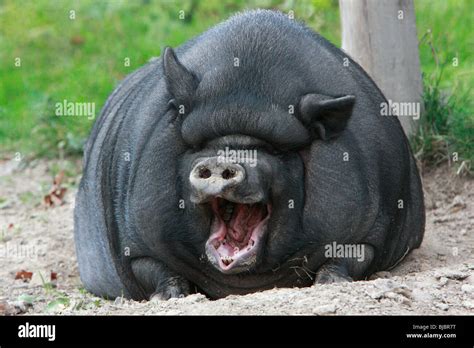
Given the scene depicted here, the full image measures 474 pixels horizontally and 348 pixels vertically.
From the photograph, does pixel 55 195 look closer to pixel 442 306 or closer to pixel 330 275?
pixel 330 275

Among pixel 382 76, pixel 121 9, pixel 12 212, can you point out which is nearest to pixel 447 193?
pixel 382 76

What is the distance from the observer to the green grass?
998cm

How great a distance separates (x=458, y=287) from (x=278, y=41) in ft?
5.40

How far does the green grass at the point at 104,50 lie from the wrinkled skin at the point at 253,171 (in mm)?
2149

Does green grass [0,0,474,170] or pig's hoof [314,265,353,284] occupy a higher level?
green grass [0,0,474,170]

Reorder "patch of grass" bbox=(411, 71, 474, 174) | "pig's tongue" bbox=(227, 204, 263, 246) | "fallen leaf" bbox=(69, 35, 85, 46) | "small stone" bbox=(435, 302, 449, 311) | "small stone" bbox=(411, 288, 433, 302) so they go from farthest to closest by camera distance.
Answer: "fallen leaf" bbox=(69, 35, 85, 46)
"patch of grass" bbox=(411, 71, 474, 174)
"pig's tongue" bbox=(227, 204, 263, 246)
"small stone" bbox=(411, 288, 433, 302)
"small stone" bbox=(435, 302, 449, 311)

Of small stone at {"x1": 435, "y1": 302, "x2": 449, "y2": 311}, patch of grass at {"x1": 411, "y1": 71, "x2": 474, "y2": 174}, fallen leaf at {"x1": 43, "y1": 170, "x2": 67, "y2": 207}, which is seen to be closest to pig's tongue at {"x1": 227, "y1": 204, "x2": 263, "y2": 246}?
small stone at {"x1": 435, "y1": 302, "x2": 449, "y2": 311}

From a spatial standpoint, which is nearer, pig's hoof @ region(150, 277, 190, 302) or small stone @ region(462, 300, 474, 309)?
small stone @ region(462, 300, 474, 309)

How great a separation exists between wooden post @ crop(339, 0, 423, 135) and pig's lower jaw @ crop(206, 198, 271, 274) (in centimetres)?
249

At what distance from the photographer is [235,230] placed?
6711 millimetres

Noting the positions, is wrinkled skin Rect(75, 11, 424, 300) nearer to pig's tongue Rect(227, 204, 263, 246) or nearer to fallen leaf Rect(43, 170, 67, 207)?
pig's tongue Rect(227, 204, 263, 246)

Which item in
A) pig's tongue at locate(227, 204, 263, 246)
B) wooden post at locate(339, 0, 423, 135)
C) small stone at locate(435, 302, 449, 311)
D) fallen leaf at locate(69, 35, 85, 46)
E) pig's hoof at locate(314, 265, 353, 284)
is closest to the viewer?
small stone at locate(435, 302, 449, 311)

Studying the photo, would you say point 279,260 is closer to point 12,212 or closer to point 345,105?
point 345,105

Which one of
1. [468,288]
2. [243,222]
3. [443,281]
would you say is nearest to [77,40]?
[243,222]
